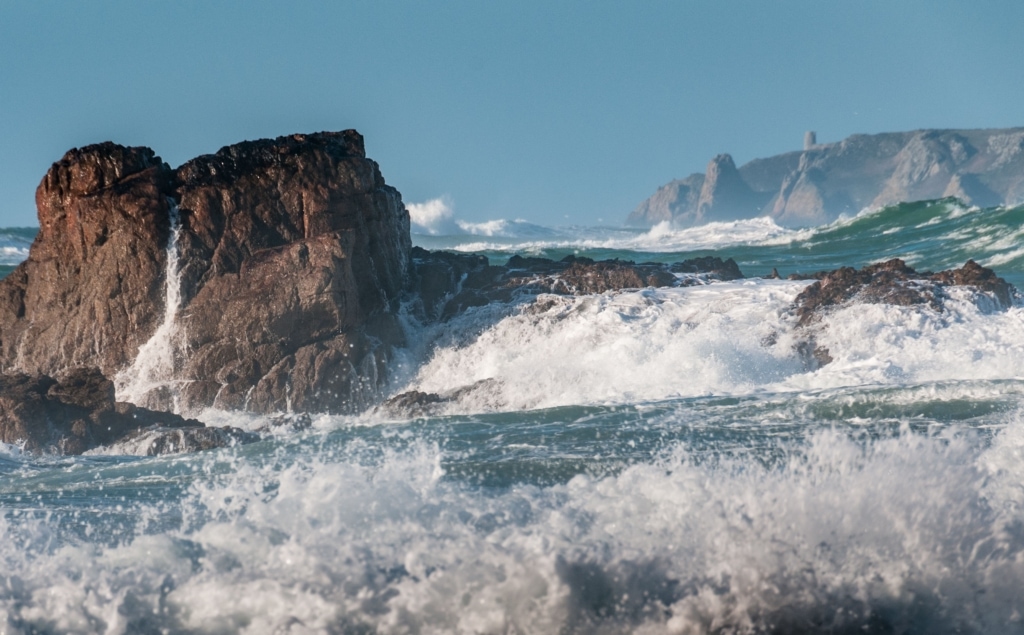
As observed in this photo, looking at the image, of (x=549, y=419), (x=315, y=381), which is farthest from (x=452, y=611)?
(x=315, y=381)

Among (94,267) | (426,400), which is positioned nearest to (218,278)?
(94,267)

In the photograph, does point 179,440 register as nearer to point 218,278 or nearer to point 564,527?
point 218,278

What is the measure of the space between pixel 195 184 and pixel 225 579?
39.9 ft

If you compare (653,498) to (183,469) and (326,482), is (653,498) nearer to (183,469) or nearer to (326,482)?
(326,482)

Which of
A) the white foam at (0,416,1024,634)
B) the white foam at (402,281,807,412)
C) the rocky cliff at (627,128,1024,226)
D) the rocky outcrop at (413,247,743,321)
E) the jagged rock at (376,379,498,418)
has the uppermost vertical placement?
the rocky cliff at (627,128,1024,226)

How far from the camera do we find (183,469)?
31.9 ft

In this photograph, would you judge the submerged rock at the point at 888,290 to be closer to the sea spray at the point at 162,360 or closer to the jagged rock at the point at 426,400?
the jagged rock at the point at 426,400

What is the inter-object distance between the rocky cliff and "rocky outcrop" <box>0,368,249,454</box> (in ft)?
403

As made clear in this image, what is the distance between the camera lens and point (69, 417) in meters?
13.5

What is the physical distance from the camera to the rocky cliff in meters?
131

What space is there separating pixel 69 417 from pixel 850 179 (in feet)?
458

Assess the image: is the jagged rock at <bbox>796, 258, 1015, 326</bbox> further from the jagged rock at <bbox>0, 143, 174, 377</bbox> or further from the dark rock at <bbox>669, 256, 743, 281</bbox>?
the jagged rock at <bbox>0, 143, 174, 377</bbox>

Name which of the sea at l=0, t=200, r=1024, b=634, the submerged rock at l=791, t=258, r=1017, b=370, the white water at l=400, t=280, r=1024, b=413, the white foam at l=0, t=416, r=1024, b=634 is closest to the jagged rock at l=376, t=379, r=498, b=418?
the white water at l=400, t=280, r=1024, b=413

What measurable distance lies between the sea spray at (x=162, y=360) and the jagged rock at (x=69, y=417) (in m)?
1.45
